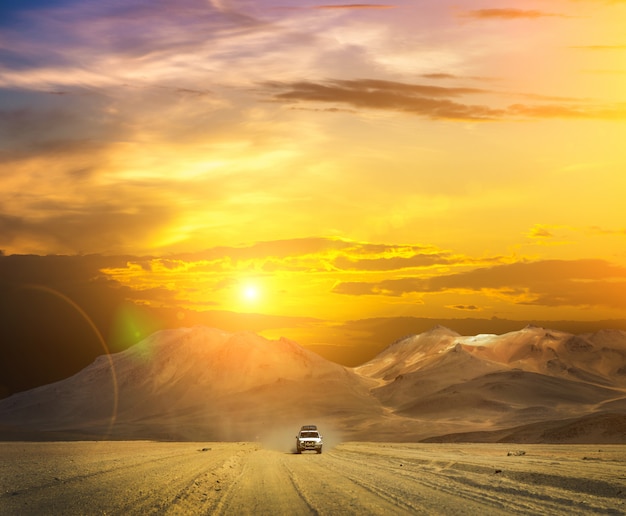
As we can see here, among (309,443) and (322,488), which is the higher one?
(309,443)

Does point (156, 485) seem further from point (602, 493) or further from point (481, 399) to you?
point (481, 399)

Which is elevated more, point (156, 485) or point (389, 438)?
point (389, 438)

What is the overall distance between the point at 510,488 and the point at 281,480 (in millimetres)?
9439

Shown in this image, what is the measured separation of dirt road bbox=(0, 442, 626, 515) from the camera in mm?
23547

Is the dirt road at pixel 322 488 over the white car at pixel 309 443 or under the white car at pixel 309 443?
under

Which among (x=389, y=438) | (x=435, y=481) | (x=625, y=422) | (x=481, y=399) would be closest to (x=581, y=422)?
(x=625, y=422)

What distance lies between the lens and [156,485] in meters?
31.4

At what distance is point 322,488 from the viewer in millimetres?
28828

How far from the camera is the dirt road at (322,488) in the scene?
23547 millimetres

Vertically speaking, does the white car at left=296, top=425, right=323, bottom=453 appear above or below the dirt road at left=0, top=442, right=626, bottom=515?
above

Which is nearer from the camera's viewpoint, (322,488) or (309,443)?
(322,488)

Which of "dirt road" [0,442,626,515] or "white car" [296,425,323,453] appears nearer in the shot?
"dirt road" [0,442,626,515]

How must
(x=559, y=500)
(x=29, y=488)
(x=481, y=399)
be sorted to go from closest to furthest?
(x=559, y=500), (x=29, y=488), (x=481, y=399)

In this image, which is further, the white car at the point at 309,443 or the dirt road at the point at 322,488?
the white car at the point at 309,443
